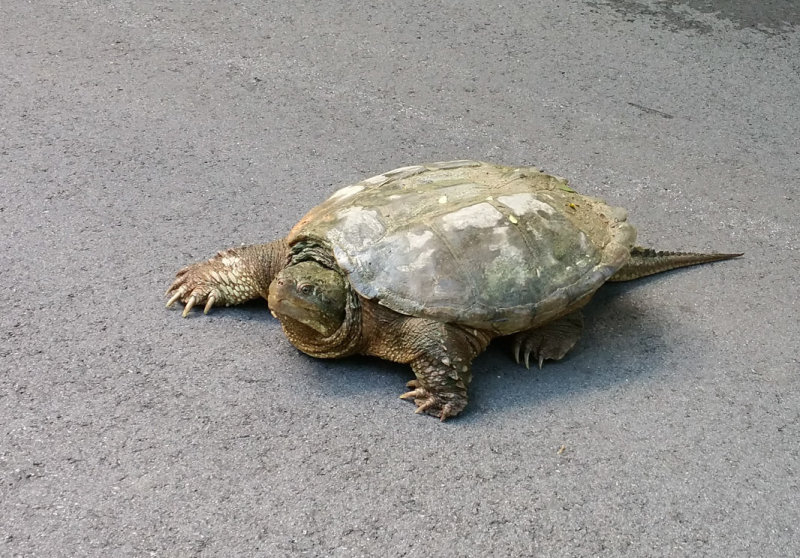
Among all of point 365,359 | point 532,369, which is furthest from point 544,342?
point 365,359

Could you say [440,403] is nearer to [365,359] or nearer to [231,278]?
[365,359]

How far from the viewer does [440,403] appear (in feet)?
8.93

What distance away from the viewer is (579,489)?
2.54m

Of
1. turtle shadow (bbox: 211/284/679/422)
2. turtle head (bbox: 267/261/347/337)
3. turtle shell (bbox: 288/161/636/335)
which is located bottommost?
turtle shadow (bbox: 211/284/679/422)

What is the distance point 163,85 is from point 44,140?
2.69 ft

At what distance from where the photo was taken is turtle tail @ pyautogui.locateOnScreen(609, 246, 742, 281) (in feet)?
11.1

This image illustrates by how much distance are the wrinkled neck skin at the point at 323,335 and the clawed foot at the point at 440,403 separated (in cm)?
29

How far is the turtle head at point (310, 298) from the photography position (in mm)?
2664

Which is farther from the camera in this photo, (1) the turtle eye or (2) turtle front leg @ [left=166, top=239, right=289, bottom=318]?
(2) turtle front leg @ [left=166, top=239, right=289, bottom=318]

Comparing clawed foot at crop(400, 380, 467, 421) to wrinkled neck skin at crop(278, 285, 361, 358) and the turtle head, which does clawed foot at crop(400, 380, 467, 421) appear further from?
the turtle head

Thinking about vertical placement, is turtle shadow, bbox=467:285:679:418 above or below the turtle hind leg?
below

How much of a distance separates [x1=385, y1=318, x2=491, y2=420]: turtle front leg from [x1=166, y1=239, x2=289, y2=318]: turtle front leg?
2.14 feet

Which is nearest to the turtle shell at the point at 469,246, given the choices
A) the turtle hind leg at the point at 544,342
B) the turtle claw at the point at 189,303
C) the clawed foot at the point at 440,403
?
the turtle hind leg at the point at 544,342

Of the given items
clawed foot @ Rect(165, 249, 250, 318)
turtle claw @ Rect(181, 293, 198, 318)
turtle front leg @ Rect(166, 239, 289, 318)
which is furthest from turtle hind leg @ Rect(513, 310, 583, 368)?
turtle claw @ Rect(181, 293, 198, 318)
